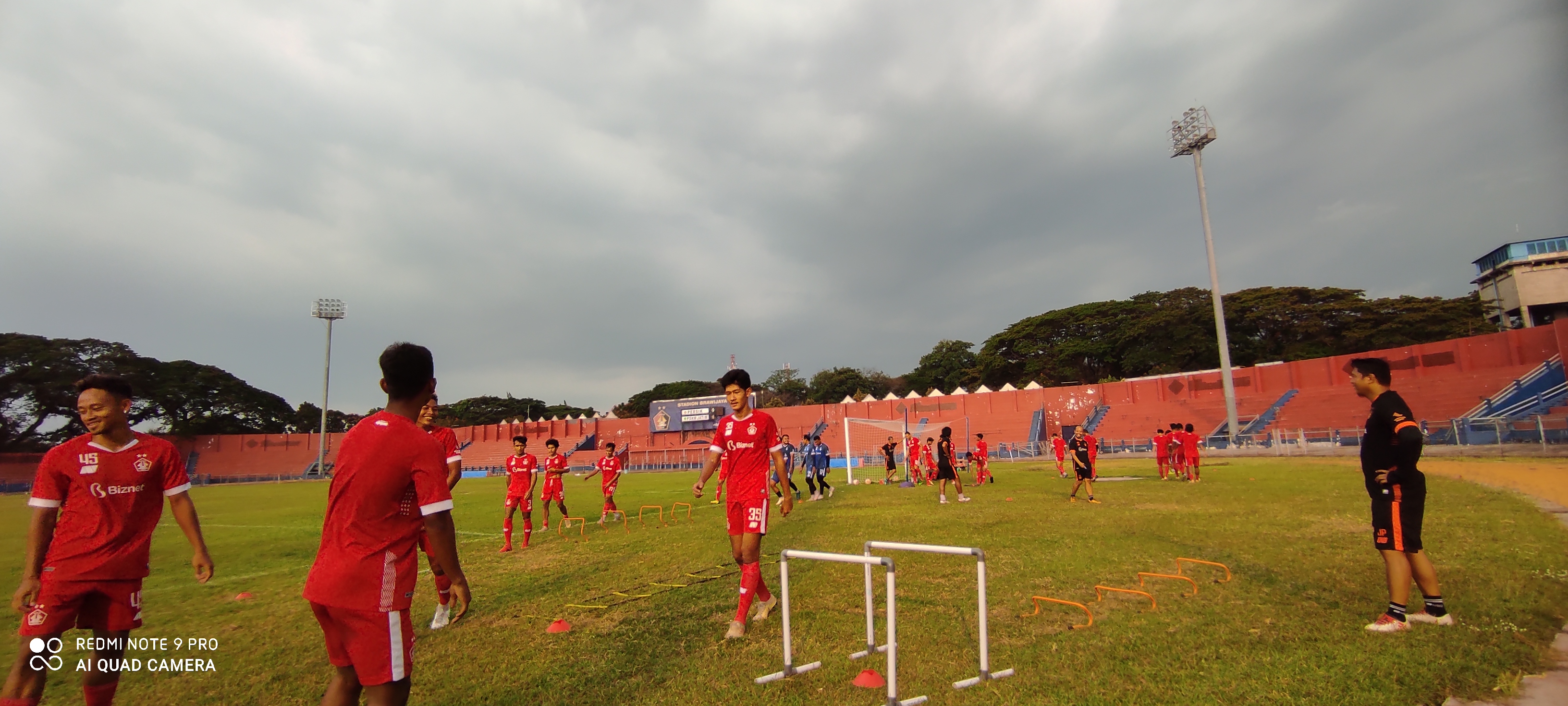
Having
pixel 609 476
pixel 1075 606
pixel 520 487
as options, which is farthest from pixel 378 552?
pixel 609 476

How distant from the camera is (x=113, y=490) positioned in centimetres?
395

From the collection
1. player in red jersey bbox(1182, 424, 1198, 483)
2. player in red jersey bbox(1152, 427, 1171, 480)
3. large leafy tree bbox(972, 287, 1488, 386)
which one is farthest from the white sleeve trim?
large leafy tree bbox(972, 287, 1488, 386)

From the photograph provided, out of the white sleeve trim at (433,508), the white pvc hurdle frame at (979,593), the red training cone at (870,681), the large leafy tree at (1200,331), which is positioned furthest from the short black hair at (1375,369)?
the large leafy tree at (1200,331)

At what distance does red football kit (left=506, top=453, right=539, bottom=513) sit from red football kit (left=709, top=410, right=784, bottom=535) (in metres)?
6.43

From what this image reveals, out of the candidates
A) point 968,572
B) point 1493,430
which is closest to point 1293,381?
point 1493,430

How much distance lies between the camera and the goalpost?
2670 cm

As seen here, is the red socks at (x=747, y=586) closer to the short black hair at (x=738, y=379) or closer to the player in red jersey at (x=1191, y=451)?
the short black hair at (x=738, y=379)

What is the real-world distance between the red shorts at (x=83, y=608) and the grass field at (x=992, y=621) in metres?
1.11

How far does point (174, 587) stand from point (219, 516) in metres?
15.1

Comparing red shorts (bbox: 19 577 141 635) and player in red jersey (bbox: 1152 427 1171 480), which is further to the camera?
player in red jersey (bbox: 1152 427 1171 480)

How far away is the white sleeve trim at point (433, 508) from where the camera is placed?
279 cm

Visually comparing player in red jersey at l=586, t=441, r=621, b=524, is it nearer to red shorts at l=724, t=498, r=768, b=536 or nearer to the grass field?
the grass field

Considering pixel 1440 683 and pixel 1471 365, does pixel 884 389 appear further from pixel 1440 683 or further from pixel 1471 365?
pixel 1440 683

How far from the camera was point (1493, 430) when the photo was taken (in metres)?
23.8
